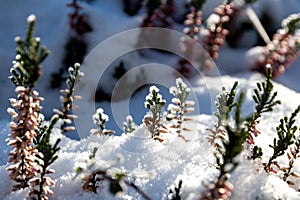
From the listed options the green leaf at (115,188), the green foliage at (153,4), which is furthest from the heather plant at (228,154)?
the green foliage at (153,4)

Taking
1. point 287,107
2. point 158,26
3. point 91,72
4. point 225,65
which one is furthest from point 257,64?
point 91,72

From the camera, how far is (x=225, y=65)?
4391mm

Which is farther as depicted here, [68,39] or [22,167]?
[68,39]

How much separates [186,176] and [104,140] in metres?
0.66

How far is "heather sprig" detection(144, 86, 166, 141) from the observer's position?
7.02 ft

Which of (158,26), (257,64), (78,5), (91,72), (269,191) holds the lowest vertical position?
(269,191)

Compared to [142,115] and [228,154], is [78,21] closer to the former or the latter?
[142,115]

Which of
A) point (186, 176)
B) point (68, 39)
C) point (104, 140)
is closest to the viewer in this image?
point (186, 176)

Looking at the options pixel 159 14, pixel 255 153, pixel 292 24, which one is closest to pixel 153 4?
pixel 159 14

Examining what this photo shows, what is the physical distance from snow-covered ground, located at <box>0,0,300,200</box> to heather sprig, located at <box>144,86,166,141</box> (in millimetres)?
73

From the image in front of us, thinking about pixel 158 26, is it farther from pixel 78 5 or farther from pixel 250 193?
pixel 250 193

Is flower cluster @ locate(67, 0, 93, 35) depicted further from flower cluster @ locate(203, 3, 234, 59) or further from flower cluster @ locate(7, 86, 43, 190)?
flower cluster @ locate(7, 86, 43, 190)

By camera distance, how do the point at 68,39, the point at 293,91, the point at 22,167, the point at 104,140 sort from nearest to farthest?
the point at 22,167 → the point at 104,140 → the point at 293,91 → the point at 68,39

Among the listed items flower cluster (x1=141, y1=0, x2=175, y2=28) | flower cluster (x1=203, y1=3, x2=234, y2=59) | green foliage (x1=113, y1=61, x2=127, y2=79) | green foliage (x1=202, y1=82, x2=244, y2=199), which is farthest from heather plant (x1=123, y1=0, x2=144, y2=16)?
green foliage (x1=202, y1=82, x2=244, y2=199)
